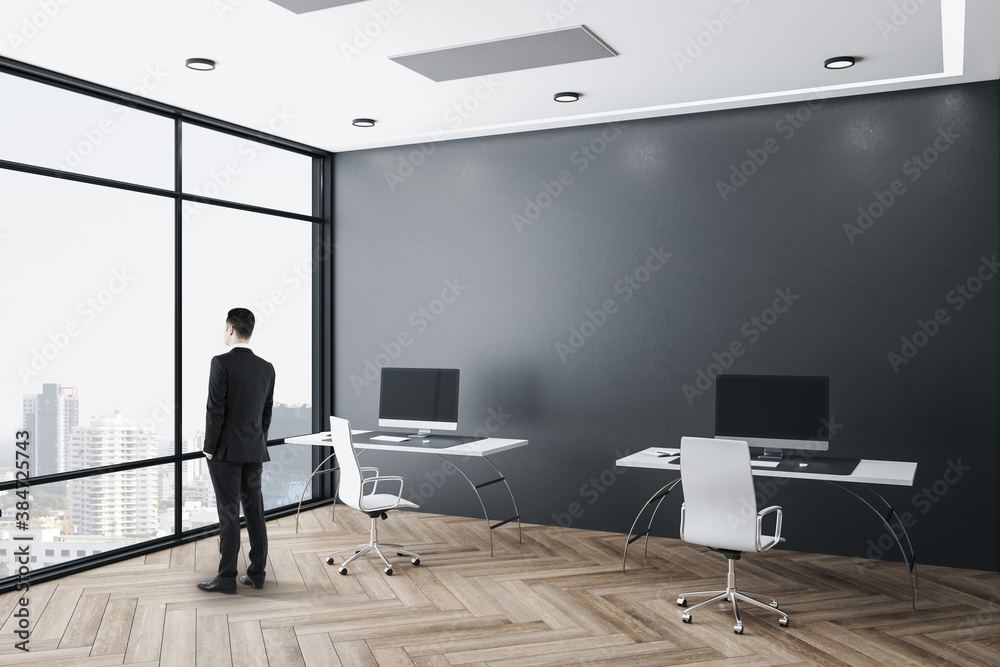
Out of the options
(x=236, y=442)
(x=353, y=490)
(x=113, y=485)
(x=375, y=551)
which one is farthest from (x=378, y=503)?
(x=113, y=485)

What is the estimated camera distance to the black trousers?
4.66 meters

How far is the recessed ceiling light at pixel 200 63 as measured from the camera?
15.8 ft

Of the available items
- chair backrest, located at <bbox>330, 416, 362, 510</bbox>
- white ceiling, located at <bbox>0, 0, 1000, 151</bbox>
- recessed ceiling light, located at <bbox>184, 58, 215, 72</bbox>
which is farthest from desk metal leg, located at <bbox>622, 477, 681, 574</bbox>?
recessed ceiling light, located at <bbox>184, 58, 215, 72</bbox>

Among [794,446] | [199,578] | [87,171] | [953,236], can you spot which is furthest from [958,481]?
[87,171]

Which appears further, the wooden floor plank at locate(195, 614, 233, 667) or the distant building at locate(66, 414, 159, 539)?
the distant building at locate(66, 414, 159, 539)

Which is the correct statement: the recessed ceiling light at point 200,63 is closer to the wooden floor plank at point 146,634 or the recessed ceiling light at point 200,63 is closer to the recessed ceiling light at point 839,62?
the wooden floor plank at point 146,634

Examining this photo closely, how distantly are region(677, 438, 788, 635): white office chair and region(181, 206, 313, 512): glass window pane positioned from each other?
362 centimetres

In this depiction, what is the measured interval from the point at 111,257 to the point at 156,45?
4.95 feet

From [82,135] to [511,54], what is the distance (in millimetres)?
2731

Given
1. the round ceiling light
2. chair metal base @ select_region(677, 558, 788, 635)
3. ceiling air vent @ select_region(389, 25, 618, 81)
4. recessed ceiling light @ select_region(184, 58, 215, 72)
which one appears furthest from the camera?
the round ceiling light

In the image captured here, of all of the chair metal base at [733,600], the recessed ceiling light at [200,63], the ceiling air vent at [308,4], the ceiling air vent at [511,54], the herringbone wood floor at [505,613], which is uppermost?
the recessed ceiling light at [200,63]

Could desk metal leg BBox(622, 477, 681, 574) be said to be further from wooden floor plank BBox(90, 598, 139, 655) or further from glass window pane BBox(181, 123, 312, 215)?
glass window pane BBox(181, 123, 312, 215)

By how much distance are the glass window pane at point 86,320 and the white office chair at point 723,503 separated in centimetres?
361

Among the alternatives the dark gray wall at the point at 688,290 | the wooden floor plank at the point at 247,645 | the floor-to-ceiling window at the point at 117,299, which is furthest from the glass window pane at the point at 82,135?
the wooden floor plank at the point at 247,645
